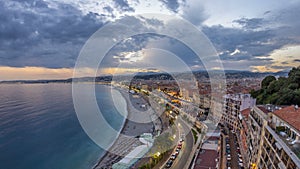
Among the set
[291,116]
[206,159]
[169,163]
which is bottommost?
[169,163]

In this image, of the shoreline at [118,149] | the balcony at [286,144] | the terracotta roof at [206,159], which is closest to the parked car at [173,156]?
the terracotta roof at [206,159]

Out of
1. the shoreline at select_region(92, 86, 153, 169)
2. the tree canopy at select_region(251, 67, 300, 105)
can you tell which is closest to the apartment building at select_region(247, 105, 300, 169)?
the tree canopy at select_region(251, 67, 300, 105)

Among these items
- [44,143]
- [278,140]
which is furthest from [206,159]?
[44,143]

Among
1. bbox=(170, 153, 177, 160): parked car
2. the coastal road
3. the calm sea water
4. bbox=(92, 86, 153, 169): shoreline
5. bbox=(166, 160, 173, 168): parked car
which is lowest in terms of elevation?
the calm sea water

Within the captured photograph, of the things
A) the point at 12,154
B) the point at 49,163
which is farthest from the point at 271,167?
the point at 12,154

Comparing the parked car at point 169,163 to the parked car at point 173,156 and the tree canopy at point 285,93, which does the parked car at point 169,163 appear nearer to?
the parked car at point 173,156

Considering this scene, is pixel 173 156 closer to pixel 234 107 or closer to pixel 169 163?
pixel 169 163

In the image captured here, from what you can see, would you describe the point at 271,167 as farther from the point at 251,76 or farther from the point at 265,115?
the point at 251,76

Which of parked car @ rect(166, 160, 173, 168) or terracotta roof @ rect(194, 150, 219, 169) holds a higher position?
terracotta roof @ rect(194, 150, 219, 169)

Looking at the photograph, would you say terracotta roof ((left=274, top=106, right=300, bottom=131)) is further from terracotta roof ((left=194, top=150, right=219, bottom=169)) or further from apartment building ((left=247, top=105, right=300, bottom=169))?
terracotta roof ((left=194, top=150, right=219, bottom=169))
